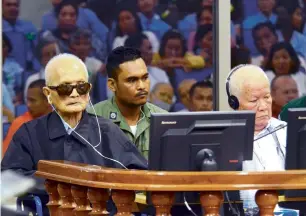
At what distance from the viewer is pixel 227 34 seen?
7.63m

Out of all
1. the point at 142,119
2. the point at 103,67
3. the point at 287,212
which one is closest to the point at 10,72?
the point at 103,67

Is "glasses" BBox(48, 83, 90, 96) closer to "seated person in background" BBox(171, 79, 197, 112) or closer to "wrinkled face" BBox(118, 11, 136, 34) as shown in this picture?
"wrinkled face" BBox(118, 11, 136, 34)

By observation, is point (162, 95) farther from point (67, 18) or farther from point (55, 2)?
point (55, 2)

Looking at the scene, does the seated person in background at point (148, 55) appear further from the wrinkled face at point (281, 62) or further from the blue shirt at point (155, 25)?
the wrinkled face at point (281, 62)

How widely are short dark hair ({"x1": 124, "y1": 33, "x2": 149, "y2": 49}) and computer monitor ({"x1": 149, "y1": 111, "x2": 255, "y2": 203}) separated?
2764 millimetres

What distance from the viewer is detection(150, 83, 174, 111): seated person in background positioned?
756cm

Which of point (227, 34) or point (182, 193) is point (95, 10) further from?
point (182, 193)

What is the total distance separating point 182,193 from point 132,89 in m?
2.10

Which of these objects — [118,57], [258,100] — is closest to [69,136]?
[118,57]

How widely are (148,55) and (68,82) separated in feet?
5.66

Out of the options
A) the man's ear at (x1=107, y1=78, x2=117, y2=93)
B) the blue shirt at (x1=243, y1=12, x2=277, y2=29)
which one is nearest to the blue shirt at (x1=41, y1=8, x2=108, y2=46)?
the man's ear at (x1=107, y1=78, x2=117, y2=93)

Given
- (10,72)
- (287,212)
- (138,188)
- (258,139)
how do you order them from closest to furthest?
(138,188)
(287,212)
(258,139)
(10,72)

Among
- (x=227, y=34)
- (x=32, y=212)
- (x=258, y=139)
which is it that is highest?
(x=227, y=34)

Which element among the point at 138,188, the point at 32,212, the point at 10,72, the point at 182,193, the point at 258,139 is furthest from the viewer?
the point at 10,72
